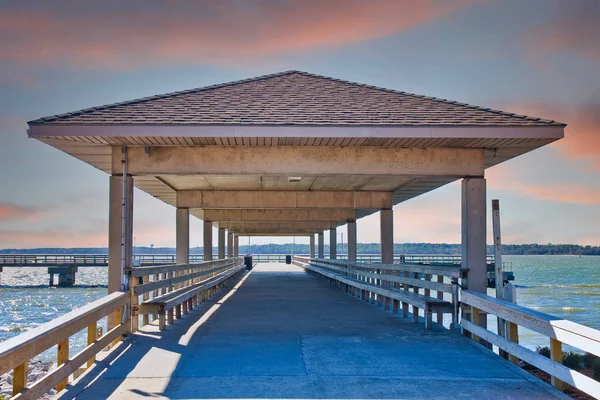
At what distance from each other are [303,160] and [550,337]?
6.77 metres

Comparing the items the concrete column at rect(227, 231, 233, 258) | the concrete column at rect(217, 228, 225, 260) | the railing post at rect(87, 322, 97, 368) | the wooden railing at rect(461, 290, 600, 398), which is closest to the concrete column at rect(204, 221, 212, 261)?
the concrete column at rect(217, 228, 225, 260)

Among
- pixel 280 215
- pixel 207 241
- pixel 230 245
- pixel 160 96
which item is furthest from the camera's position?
pixel 230 245

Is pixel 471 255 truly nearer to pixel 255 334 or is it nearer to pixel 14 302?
pixel 255 334

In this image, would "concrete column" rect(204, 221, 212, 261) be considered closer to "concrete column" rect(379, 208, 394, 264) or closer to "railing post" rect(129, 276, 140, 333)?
"concrete column" rect(379, 208, 394, 264)

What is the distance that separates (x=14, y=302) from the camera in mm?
54000

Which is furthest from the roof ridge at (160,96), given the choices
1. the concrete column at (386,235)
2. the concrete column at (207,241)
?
the concrete column at (207,241)

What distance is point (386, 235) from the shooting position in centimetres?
2464

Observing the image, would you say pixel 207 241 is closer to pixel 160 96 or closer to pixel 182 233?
pixel 182 233

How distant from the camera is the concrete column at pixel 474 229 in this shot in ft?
39.7

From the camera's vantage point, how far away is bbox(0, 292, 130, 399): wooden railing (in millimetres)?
5324

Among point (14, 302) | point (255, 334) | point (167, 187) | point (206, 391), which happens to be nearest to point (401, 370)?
point (206, 391)

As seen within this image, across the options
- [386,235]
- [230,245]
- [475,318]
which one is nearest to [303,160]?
[475,318]

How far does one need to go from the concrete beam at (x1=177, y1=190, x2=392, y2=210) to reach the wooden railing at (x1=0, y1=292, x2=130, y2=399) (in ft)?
47.8

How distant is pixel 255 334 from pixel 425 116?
5389 millimetres
